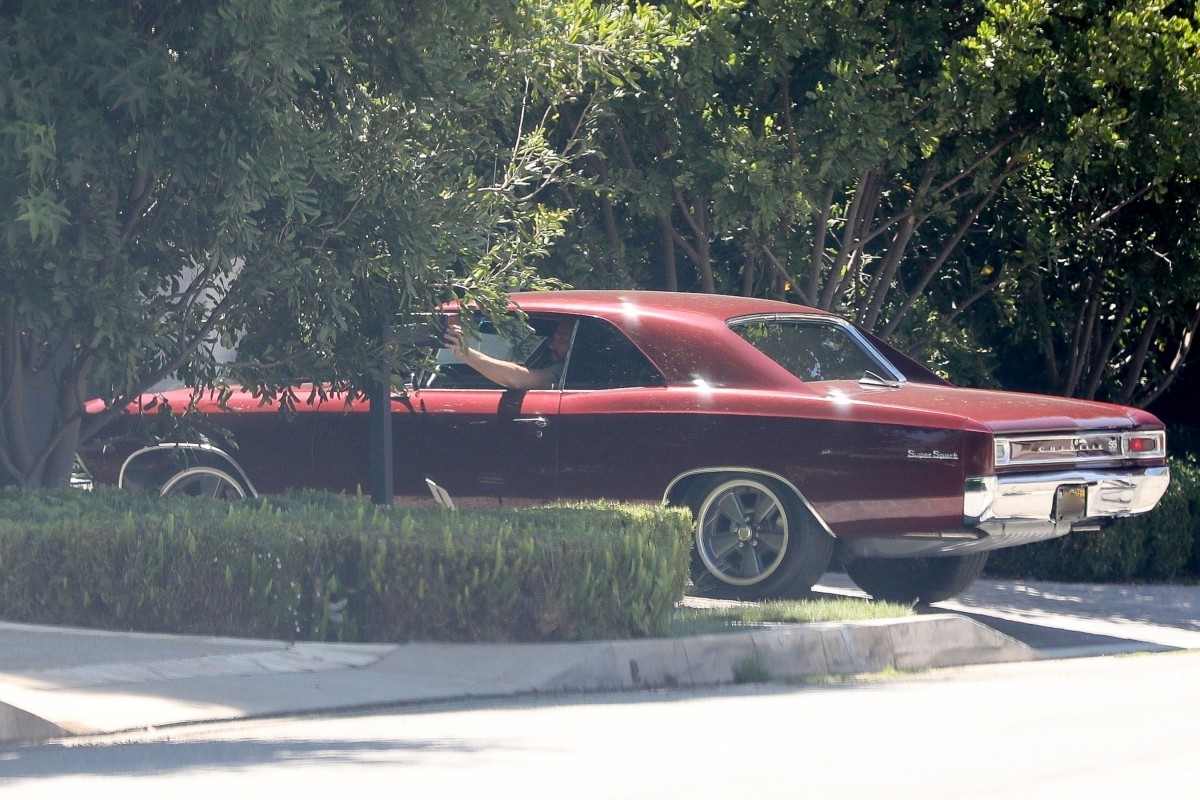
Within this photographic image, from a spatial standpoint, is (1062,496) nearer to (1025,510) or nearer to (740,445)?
(1025,510)

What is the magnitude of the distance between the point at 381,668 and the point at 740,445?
3.16 m

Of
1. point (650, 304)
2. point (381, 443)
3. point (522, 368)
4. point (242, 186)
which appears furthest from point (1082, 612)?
point (242, 186)

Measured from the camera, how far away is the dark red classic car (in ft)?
34.6

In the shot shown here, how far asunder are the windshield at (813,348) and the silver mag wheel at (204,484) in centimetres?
359

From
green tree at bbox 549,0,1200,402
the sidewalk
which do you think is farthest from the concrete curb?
green tree at bbox 549,0,1200,402

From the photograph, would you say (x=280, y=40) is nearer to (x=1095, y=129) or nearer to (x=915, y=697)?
(x=915, y=697)

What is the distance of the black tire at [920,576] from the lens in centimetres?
1210

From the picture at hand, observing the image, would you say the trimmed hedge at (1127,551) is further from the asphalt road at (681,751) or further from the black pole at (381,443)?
the asphalt road at (681,751)

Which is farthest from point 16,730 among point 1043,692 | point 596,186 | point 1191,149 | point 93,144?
point 1191,149

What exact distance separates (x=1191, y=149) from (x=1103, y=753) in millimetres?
9322

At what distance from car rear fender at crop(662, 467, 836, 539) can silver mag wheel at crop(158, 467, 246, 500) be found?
3063 millimetres

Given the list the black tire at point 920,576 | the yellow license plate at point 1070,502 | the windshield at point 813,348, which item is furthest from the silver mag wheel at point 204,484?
the yellow license plate at point 1070,502

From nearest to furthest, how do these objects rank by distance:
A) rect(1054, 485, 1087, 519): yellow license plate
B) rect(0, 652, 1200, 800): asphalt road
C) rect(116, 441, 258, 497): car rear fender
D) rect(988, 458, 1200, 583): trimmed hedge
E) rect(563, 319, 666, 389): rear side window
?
1. rect(0, 652, 1200, 800): asphalt road
2. rect(1054, 485, 1087, 519): yellow license plate
3. rect(563, 319, 666, 389): rear side window
4. rect(116, 441, 258, 497): car rear fender
5. rect(988, 458, 1200, 583): trimmed hedge

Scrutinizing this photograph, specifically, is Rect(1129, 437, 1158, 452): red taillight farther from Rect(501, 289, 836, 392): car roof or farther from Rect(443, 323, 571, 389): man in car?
Rect(443, 323, 571, 389): man in car
